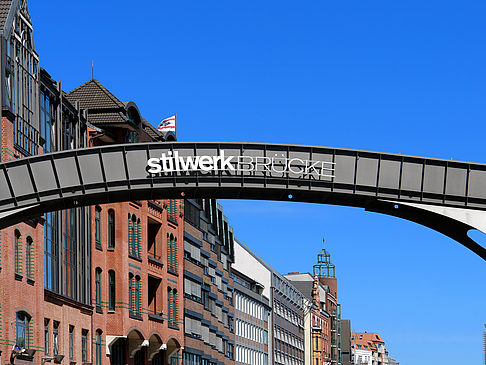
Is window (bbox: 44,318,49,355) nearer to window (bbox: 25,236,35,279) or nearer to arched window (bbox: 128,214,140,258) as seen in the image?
window (bbox: 25,236,35,279)

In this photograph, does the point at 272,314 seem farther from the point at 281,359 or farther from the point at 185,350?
the point at 185,350

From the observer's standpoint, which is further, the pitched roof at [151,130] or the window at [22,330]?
the pitched roof at [151,130]

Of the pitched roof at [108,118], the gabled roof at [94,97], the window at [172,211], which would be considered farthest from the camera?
the window at [172,211]

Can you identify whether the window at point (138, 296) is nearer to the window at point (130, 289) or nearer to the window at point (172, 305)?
the window at point (130, 289)

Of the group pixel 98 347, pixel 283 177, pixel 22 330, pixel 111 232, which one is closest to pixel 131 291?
pixel 111 232

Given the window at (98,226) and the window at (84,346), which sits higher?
the window at (98,226)

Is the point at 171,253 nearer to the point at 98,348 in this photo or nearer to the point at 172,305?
the point at 172,305

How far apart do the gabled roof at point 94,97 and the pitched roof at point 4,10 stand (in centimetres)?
1790

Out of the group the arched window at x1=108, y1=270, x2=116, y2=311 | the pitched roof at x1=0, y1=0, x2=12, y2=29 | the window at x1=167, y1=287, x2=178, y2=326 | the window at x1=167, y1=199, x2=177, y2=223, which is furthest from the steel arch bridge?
the window at x1=167, y1=287, x2=178, y2=326

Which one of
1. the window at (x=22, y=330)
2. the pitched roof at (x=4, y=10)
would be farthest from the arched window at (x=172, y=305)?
the pitched roof at (x=4, y=10)

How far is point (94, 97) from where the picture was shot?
235 feet

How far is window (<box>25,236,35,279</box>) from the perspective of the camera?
5331 centimetres

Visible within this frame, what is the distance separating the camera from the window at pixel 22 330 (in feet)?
169

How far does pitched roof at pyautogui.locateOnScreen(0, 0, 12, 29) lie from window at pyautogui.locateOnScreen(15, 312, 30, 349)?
1380 cm
